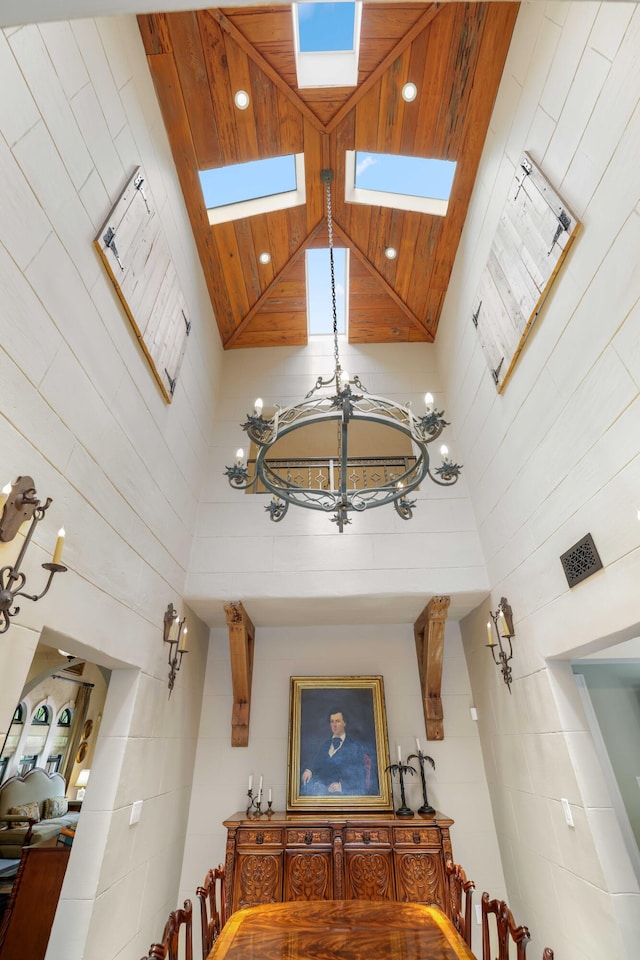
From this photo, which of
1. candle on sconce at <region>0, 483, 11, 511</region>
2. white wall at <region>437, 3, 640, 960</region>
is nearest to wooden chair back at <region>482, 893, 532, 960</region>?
white wall at <region>437, 3, 640, 960</region>

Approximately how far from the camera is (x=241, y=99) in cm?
362

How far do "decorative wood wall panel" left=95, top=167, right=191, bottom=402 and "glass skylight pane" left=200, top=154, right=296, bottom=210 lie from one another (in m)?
1.16

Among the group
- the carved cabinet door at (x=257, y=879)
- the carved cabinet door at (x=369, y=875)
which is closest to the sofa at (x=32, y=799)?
the carved cabinet door at (x=257, y=879)

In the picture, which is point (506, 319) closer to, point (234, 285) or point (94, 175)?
point (94, 175)

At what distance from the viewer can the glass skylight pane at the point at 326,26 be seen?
3463mm

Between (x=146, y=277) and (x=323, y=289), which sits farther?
(x=323, y=289)

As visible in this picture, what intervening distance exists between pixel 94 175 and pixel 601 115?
2.52 meters

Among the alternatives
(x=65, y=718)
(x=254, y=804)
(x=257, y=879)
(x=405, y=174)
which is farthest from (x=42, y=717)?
(x=405, y=174)

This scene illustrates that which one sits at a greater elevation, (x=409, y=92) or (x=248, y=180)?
(x=248, y=180)

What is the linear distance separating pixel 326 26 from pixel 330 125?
62 cm

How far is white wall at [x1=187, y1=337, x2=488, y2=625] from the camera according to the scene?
3.80 metres

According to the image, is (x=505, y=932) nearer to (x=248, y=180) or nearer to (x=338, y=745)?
(x=338, y=745)

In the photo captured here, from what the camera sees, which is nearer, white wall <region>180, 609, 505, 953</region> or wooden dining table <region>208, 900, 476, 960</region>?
wooden dining table <region>208, 900, 476, 960</region>

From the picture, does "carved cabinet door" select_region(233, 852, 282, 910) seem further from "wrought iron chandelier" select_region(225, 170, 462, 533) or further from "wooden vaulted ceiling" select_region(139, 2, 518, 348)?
"wooden vaulted ceiling" select_region(139, 2, 518, 348)
